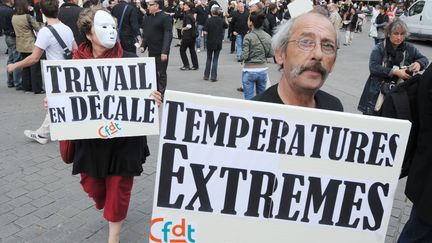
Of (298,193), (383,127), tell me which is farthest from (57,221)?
(383,127)

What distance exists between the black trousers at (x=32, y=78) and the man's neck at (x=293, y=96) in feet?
23.8

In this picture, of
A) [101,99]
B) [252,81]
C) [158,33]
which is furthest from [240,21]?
[101,99]

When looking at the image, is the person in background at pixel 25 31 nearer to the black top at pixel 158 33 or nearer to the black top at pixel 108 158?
the black top at pixel 158 33

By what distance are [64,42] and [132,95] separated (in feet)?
9.30

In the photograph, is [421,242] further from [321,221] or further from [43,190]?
[43,190]

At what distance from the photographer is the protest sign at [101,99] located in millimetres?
2924

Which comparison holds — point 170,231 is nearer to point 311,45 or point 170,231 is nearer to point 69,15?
point 311,45

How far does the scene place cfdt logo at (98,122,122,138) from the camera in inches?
116

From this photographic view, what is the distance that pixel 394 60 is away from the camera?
4891 millimetres

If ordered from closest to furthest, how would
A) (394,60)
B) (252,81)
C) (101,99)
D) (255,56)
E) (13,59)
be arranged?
(101,99) → (394,60) → (255,56) → (252,81) → (13,59)

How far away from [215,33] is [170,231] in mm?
8911

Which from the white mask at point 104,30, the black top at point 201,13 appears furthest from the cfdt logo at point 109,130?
the black top at point 201,13

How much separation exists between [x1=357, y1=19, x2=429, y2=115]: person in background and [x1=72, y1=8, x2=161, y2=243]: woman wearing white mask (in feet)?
10.1

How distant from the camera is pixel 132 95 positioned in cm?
295
